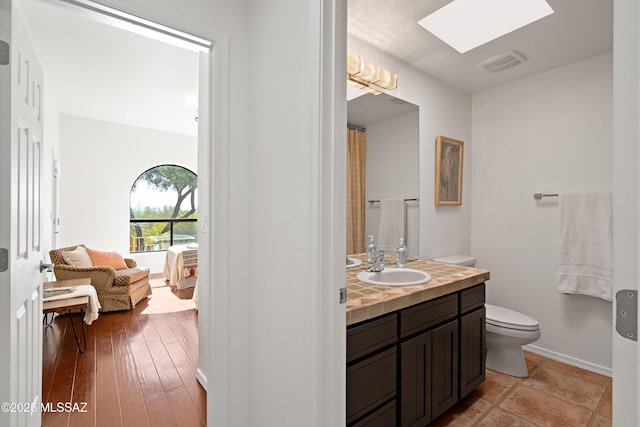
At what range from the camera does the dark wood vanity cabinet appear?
1.33 meters

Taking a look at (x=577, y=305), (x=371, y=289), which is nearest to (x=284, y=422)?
(x=371, y=289)

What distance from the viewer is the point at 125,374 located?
2322 millimetres

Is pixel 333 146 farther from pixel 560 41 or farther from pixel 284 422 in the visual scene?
pixel 560 41

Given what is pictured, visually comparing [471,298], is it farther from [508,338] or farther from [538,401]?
[538,401]

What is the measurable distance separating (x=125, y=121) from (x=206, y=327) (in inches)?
179

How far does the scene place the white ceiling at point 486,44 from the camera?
6.18 feet

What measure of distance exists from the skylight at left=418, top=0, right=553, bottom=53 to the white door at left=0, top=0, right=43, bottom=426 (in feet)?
6.95

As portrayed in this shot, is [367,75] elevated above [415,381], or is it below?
above

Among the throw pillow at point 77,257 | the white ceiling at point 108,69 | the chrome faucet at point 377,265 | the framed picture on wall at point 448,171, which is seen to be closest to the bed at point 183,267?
the throw pillow at point 77,257

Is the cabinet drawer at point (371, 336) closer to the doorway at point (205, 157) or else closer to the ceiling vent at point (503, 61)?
the doorway at point (205, 157)

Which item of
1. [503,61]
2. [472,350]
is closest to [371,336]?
[472,350]

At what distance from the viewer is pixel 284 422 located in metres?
1.28

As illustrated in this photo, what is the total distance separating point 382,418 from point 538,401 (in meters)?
1.38

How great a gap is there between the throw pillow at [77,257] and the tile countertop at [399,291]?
3.36 meters
